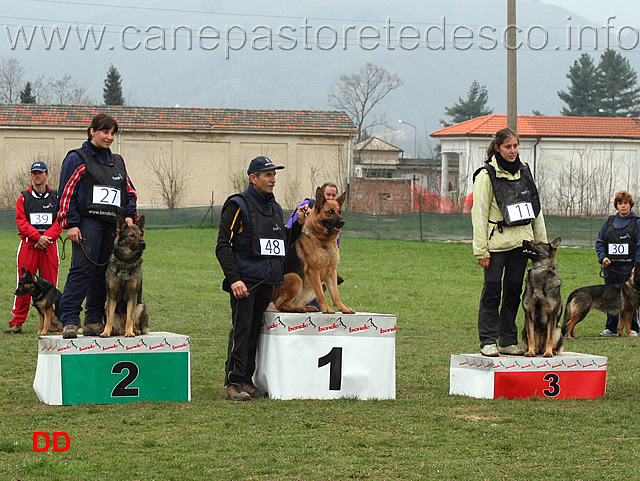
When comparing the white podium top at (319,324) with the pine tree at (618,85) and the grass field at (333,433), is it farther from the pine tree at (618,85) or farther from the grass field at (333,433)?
the pine tree at (618,85)

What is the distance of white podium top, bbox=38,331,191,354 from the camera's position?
670 centimetres

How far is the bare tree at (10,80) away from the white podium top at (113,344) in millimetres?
90788

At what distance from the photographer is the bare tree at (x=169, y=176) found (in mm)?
49312

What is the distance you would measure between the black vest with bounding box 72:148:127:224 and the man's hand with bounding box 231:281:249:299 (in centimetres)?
111

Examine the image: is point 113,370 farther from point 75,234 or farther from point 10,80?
point 10,80

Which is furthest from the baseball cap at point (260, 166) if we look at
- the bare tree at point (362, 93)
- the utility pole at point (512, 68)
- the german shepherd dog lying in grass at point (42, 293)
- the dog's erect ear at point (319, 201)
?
the bare tree at point (362, 93)

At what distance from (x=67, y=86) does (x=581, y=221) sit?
77907mm

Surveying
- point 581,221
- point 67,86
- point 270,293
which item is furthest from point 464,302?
point 67,86

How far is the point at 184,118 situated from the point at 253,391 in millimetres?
43974

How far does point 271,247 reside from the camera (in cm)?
709

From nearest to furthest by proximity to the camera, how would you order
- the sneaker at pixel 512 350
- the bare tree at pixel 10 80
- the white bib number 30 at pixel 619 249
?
the sneaker at pixel 512 350 → the white bib number 30 at pixel 619 249 → the bare tree at pixel 10 80

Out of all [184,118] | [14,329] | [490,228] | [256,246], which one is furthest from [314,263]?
[184,118]

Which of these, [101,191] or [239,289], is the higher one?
[101,191]

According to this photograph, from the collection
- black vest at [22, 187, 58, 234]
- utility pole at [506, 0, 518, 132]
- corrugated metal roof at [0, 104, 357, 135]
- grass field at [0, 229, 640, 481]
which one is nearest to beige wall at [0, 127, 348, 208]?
corrugated metal roof at [0, 104, 357, 135]
